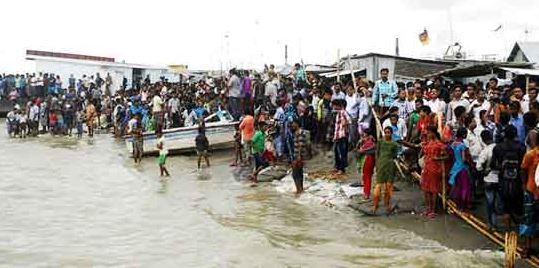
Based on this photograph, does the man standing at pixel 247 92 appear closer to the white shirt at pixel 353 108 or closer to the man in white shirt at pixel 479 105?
the white shirt at pixel 353 108

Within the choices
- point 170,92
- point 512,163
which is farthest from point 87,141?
point 512,163

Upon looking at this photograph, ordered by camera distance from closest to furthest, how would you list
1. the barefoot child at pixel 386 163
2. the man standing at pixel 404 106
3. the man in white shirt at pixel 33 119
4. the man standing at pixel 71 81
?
1. the barefoot child at pixel 386 163
2. the man standing at pixel 404 106
3. the man in white shirt at pixel 33 119
4. the man standing at pixel 71 81

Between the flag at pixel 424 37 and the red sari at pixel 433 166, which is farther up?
the flag at pixel 424 37

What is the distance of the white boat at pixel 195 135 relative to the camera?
71.6ft

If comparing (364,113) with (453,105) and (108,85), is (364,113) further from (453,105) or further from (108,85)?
(108,85)

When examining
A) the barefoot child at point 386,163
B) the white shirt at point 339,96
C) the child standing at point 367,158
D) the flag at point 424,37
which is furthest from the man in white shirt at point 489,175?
the flag at point 424,37

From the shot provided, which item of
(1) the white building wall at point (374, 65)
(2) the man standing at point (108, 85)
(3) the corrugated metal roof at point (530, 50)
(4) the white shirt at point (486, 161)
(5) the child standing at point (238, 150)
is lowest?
(5) the child standing at point (238, 150)

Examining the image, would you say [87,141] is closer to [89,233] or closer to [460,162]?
[89,233]

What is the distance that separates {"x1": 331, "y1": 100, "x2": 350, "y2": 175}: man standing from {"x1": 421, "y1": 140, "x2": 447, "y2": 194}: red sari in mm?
3725

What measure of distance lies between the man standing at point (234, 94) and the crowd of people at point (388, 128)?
0.10ft

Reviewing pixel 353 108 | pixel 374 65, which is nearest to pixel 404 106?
pixel 353 108

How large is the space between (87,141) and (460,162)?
19.1 meters

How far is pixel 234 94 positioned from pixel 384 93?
7.74 meters

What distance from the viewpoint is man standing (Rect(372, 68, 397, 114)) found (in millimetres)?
15281
